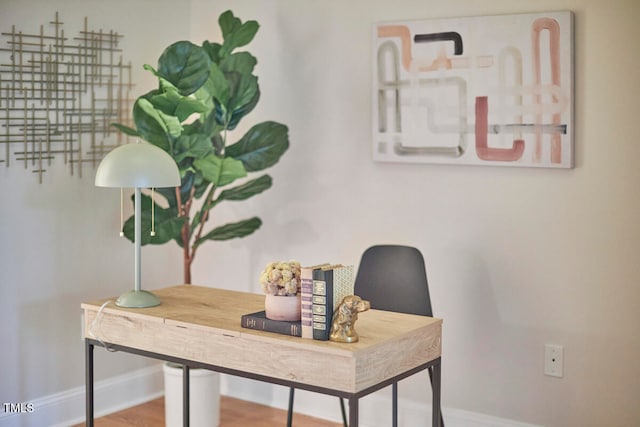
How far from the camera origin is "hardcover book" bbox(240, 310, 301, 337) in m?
2.93

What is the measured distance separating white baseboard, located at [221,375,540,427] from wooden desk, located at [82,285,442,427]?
2.79ft

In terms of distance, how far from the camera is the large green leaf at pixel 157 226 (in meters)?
3.89

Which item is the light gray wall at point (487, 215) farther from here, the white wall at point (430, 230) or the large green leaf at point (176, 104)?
the large green leaf at point (176, 104)

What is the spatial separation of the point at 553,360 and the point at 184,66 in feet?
6.60

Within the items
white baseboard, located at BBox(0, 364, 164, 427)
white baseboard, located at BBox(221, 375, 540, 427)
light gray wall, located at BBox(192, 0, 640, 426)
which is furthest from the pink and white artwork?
white baseboard, located at BBox(0, 364, 164, 427)

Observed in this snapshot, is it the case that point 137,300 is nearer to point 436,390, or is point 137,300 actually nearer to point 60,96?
point 436,390

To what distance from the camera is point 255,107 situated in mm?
4578

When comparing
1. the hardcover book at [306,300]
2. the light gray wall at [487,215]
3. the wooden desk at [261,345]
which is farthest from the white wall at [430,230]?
the hardcover book at [306,300]

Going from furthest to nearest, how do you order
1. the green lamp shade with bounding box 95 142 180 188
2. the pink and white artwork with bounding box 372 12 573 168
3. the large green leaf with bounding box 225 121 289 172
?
the large green leaf with bounding box 225 121 289 172 → the pink and white artwork with bounding box 372 12 573 168 → the green lamp shade with bounding box 95 142 180 188

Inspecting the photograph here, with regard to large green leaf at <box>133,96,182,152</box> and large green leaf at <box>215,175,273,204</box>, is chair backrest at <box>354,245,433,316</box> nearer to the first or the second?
large green leaf at <box>215,175,273,204</box>

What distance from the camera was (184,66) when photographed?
3.90 meters

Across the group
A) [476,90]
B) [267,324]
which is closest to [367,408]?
[267,324]

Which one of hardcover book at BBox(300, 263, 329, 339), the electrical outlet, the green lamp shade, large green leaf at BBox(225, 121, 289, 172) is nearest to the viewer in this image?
hardcover book at BBox(300, 263, 329, 339)

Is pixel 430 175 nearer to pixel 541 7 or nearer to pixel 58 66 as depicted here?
pixel 541 7
